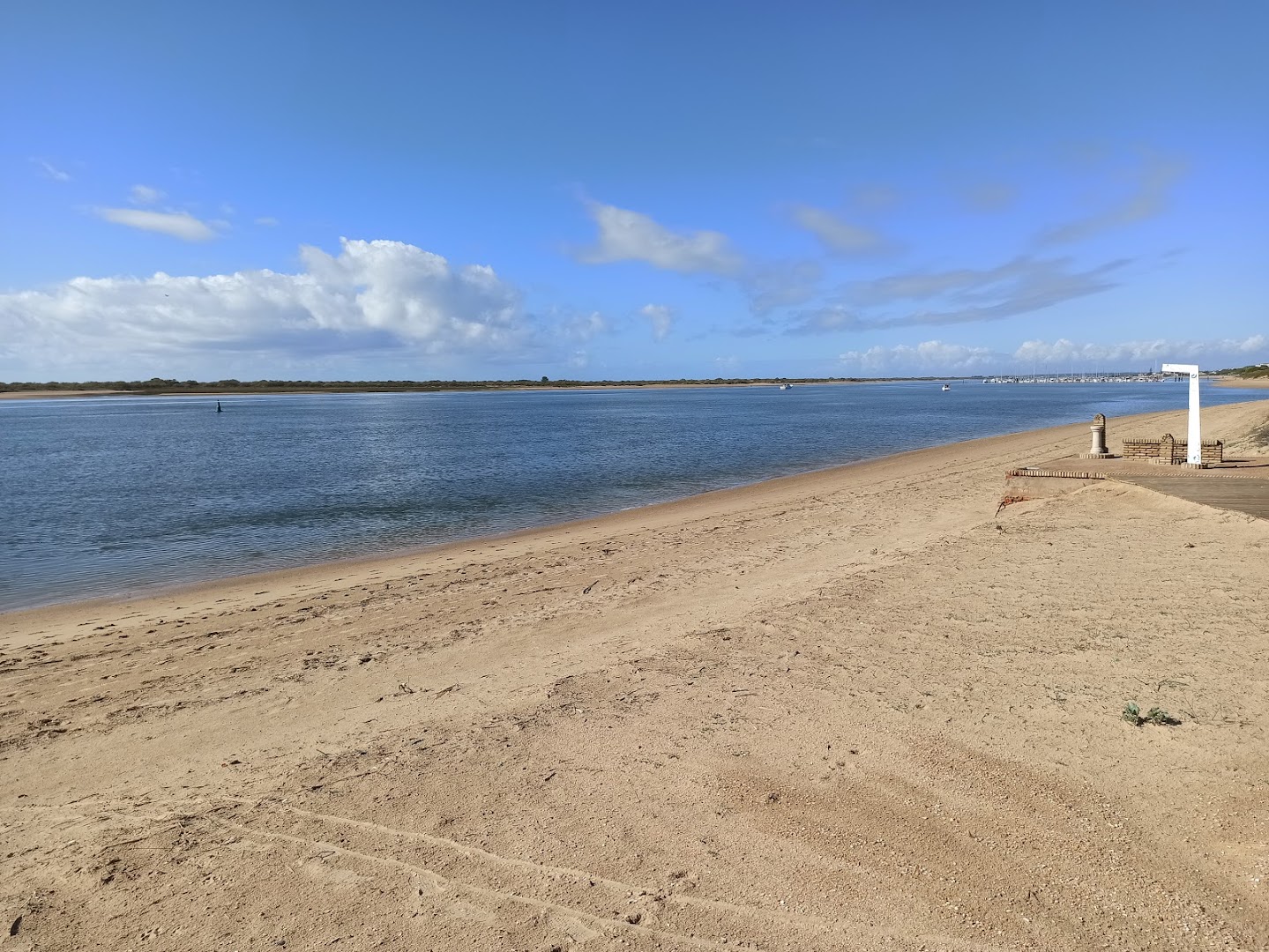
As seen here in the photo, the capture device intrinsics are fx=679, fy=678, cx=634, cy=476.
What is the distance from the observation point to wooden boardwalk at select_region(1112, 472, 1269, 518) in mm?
10680

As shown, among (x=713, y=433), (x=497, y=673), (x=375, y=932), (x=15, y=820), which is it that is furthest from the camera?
(x=713, y=433)

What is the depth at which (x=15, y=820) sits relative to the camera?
172 inches

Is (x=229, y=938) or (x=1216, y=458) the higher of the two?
(x=1216, y=458)

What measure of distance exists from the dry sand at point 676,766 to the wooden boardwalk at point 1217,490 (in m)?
1.47

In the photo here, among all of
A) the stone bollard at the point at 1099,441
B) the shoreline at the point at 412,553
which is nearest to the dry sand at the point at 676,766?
the shoreline at the point at 412,553

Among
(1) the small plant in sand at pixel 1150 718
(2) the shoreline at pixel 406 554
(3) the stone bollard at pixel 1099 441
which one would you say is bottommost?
(2) the shoreline at pixel 406 554

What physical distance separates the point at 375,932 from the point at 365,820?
0.97 meters

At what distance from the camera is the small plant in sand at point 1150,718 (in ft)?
15.6

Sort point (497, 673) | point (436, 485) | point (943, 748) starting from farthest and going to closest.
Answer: point (436, 485), point (497, 673), point (943, 748)

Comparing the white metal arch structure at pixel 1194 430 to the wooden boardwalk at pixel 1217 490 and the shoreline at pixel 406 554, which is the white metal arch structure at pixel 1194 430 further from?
the shoreline at pixel 406 554

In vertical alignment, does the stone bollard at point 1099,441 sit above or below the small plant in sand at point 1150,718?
above

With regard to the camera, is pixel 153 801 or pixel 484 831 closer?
pixel 484 831

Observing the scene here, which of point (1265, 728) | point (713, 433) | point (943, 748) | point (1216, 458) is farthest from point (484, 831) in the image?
point (713, 433)

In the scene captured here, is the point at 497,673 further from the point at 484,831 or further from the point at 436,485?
the point at 436,485
